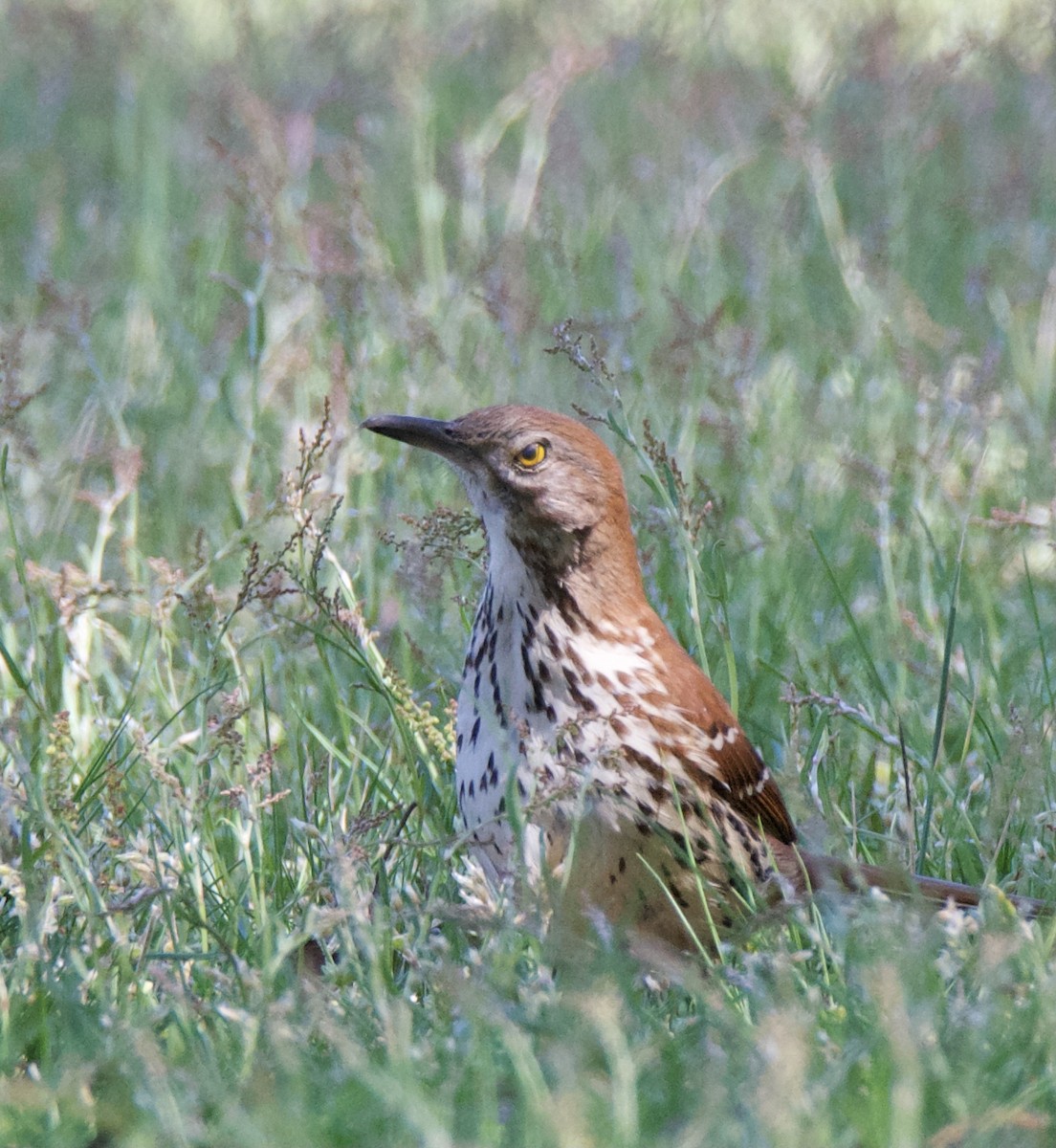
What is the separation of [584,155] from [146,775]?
482cm

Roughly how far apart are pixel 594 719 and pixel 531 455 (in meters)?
0.63

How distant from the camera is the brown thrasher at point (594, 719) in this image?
3059 millimetres

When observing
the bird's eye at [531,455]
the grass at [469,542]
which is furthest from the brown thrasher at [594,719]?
the grass at [469,542]

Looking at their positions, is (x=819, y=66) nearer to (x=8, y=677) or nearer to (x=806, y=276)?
(x=806, y=276)

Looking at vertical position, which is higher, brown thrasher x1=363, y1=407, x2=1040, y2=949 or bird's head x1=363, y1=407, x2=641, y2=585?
bird's head x1=363, y1=407, x2=641, y2=585

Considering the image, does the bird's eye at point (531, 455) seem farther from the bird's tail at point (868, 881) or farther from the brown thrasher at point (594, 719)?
the bird's tail at point (868, 881)

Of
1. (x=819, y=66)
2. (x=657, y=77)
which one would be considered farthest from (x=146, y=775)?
(x=657, y=77)

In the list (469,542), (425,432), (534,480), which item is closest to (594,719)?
(534,480)

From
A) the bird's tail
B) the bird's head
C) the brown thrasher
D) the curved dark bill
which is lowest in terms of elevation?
the bird's tail

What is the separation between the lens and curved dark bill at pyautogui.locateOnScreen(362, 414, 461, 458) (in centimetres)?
337

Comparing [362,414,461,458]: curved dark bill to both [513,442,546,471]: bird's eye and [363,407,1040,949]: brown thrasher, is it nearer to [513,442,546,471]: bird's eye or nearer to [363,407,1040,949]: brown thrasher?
[363,407,1040,949]: brown thrasher

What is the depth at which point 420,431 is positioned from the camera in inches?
134

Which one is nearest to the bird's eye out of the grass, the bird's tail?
the grass

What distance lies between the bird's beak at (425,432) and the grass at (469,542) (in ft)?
0.57
